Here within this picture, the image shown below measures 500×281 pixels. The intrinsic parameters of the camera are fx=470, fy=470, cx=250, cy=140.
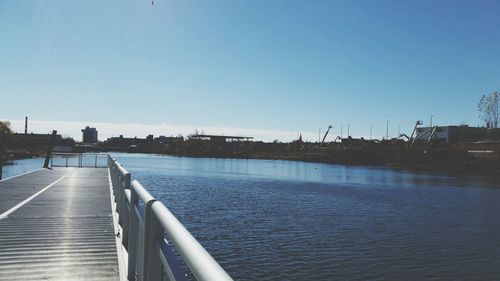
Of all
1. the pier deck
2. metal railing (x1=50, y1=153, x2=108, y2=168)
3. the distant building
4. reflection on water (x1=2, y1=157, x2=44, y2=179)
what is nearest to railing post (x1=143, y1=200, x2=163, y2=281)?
the pier deck

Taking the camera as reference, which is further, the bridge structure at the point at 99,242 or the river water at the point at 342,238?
the river water at the point at 342,238

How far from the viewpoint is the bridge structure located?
2.89 metres

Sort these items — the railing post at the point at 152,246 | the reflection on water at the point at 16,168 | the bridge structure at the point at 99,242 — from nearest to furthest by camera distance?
the bridge structure at the point at 99,242 < the railing post at the point at 152,246 < the reflection on water at the point at 16,168

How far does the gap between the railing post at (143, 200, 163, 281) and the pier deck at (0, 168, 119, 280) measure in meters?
2.71

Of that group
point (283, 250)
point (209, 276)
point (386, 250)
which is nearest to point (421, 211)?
point (386, 250)

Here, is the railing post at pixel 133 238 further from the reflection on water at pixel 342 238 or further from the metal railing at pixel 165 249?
the reflection on water at pixel 342 238

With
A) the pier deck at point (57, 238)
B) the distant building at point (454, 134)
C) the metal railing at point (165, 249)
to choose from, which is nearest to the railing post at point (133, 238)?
the metal railing at point (165, 249)

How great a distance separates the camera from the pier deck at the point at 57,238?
6660 mm

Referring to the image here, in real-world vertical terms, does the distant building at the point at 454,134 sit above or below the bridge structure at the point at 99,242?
above

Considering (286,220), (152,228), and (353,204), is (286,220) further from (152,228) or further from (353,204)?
(152,228)

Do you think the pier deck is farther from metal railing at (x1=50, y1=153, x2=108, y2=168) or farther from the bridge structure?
metal railing at (x1=50, y1=153, x2=108, y2=168)

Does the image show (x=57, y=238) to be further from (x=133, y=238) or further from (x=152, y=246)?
(x=152, y=246)

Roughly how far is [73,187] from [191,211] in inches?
438

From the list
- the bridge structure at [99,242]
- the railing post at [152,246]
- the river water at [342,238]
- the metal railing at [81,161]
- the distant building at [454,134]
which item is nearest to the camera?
the bridge structure at [99,242]
